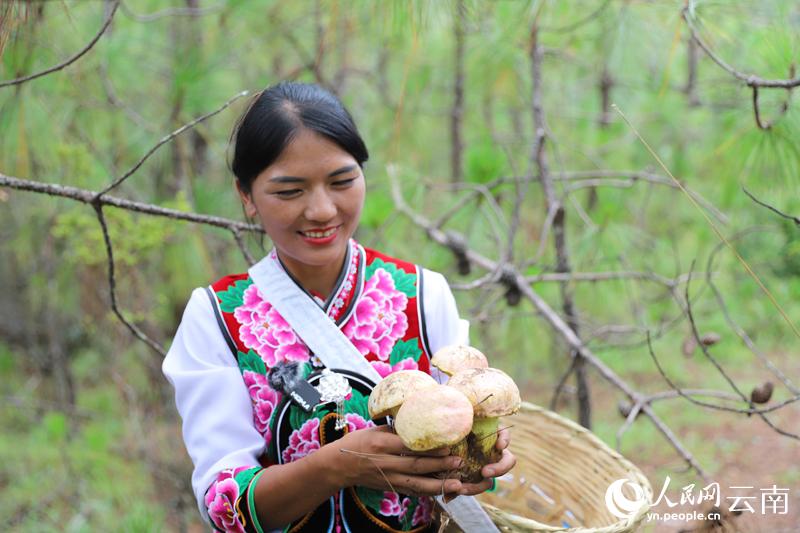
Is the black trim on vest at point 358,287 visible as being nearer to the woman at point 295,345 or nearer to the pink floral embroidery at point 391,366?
the woman at point 295,345

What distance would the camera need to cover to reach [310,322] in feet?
3.71

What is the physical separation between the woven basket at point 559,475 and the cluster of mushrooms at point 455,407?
0.40m

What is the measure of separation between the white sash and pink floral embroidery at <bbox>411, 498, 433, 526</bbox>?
0.14 m

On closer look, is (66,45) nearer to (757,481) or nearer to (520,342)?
(520,342)

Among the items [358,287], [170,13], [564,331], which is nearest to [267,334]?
[358,287]

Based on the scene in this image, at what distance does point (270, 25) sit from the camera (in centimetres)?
312

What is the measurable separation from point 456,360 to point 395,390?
0.50 ft

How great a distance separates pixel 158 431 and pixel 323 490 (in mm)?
3232

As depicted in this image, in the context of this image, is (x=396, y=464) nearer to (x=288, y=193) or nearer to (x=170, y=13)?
(x=288, y=193)

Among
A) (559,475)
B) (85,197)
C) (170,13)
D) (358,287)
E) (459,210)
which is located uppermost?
(170,13)

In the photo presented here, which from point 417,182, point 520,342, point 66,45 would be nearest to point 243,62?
point 66,45

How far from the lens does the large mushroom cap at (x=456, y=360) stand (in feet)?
3.27

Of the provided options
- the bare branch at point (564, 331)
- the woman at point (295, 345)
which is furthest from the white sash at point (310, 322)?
the bare branch at point (564, 331)

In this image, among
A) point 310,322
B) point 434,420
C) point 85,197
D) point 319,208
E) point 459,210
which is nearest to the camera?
point 434,420
